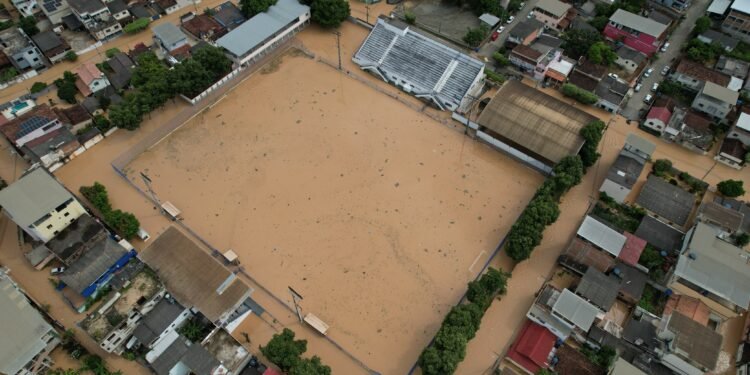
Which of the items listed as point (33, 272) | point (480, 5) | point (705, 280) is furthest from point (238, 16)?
point (705, 280)

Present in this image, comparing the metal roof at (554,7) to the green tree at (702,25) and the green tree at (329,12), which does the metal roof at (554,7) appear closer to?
the green tree at (702,25)

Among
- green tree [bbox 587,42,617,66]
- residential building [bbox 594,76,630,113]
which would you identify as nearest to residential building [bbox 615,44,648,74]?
green tree [bbox 587,42,617,66]

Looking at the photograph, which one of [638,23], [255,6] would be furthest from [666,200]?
[255,6]

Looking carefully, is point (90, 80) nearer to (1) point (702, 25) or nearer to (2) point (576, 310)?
(2) point (576, 310)

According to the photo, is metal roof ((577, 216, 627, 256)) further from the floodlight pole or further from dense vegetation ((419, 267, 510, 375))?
the floodlight pole

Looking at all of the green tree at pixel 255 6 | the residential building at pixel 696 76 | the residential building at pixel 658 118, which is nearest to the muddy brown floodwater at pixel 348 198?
the green tree at pixel 255 6

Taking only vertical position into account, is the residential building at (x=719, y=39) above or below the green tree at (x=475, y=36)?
above
